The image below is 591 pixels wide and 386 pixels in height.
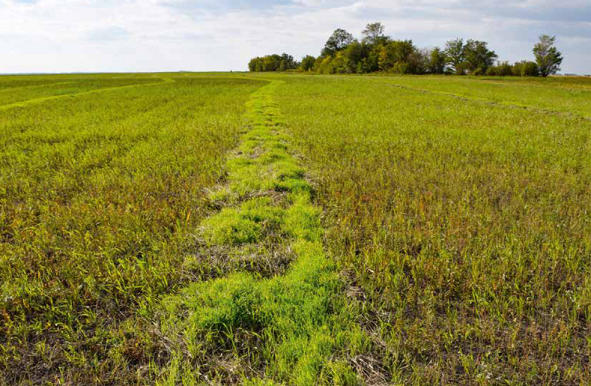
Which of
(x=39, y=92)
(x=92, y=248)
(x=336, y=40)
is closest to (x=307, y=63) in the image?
(x=336, y=40)

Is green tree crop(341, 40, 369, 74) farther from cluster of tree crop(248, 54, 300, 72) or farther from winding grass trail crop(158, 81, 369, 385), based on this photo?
winding grass trail crop(158, 81, 369, 385)

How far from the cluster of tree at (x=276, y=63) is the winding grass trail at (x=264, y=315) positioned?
17133cm

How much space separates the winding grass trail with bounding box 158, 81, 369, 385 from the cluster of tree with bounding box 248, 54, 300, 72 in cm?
17133

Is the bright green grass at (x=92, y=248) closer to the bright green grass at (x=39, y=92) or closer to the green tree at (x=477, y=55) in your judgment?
the bright green grass at (x=39, y=92)

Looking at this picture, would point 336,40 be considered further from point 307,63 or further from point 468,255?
point 468,255

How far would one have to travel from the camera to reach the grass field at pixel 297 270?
2.79m

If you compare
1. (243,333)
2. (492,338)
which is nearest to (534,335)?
(492,338)

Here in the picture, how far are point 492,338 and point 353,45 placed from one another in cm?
12003

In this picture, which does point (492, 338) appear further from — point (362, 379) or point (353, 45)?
point (353, 45)

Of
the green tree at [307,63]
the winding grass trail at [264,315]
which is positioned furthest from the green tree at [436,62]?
the winding grass trail at [264,315]

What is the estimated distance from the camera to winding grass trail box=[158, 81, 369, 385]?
2.69 metres

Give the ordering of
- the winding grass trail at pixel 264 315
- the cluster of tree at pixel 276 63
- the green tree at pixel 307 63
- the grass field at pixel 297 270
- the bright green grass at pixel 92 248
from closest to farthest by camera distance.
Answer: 1. the winding grass trail at pixel 264 315
2. the grass field at pixel 297 270
3. the bright green grass at pixel 92 248
4. the green tree at pixel 307 63
5. the cluster of tree at pixel 276 63

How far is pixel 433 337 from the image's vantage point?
298 cm

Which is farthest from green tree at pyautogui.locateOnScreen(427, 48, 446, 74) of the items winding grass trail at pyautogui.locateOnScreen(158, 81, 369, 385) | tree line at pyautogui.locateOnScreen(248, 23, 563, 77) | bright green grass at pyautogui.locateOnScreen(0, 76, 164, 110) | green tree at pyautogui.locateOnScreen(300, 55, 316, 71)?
winding grass trail at pyautogui.locateOnScreen(158, 81, 369, 385)
